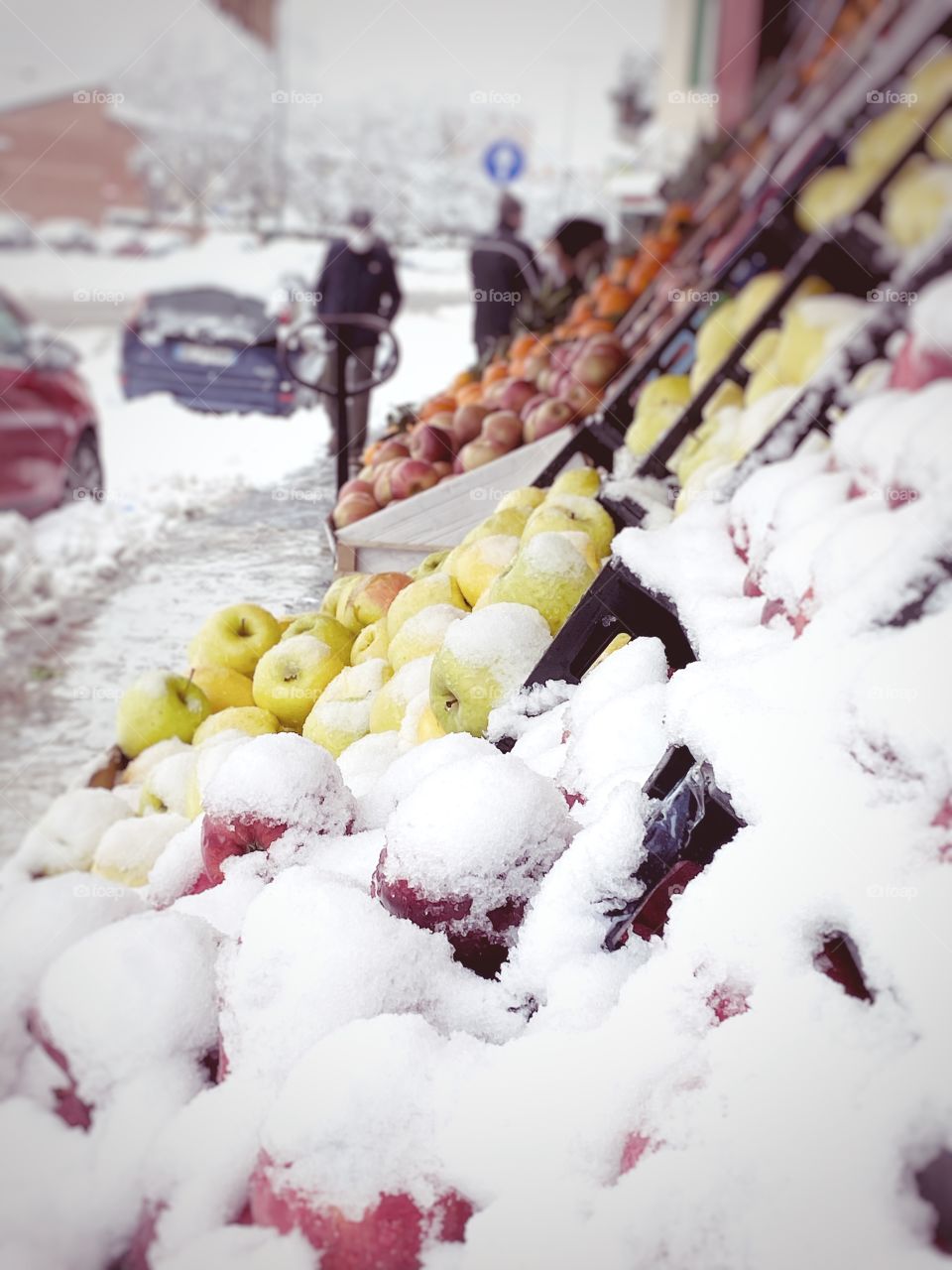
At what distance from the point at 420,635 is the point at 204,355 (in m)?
0.58

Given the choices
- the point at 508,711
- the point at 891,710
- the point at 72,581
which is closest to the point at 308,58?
the point at 72,581

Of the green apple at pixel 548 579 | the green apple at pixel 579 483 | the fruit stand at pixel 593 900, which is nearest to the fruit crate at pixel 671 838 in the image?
the fruit stand at pixel 593 900

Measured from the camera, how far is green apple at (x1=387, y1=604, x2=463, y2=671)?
5.34 feet

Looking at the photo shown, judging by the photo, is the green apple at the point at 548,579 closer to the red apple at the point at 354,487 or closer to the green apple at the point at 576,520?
the green apple at the point at 576,520

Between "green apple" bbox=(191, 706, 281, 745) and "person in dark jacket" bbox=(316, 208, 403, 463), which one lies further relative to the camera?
"green apple" bbox=(191, 706, 281, 745)

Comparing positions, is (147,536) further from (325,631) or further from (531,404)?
(531,404)

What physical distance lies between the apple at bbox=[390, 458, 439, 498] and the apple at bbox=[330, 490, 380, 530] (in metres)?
0.08

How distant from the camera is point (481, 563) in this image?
5.67ft

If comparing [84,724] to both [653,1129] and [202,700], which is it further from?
[653,1129]

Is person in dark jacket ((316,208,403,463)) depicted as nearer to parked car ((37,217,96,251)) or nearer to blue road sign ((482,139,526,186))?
blue road sign ((482,139,526,186))

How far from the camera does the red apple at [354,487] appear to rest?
57.7 inches

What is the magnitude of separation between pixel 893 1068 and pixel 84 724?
1.10 m

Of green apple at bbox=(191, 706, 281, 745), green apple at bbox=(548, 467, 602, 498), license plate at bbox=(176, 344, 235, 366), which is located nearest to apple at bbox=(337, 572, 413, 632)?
green apple at bbox=(191, 706, 281, 745)

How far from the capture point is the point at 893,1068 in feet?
2.06
